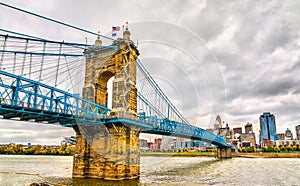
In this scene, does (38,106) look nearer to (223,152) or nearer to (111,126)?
(111,126)

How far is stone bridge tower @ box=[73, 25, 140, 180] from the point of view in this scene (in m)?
25.6

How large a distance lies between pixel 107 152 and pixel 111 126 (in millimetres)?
2759

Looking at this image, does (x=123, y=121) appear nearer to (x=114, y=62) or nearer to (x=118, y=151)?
(x=118, y=151)

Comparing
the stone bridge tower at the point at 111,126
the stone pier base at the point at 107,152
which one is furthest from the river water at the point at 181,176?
the stone bridge tower at the point at 111,126

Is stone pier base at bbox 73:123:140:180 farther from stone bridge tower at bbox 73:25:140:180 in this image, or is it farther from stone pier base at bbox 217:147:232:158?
stone pier base at bbox 217:147:232:158

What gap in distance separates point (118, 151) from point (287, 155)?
259 feet

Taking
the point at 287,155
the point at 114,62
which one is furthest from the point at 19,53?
the point at 287,155

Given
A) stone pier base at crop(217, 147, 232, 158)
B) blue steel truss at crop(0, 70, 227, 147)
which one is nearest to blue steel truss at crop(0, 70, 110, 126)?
blue steel truss at crop(0, 70, 227, 147)

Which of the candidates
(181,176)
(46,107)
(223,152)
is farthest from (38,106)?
(223,152)

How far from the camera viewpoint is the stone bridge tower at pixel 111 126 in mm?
25641

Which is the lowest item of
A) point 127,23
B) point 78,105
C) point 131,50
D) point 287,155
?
point 287,155

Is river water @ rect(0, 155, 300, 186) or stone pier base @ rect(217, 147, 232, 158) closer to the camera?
river water @ rect(0, 155, 300, 186)

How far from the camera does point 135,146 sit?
27.7 meters

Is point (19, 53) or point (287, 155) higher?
point (19, 53)
